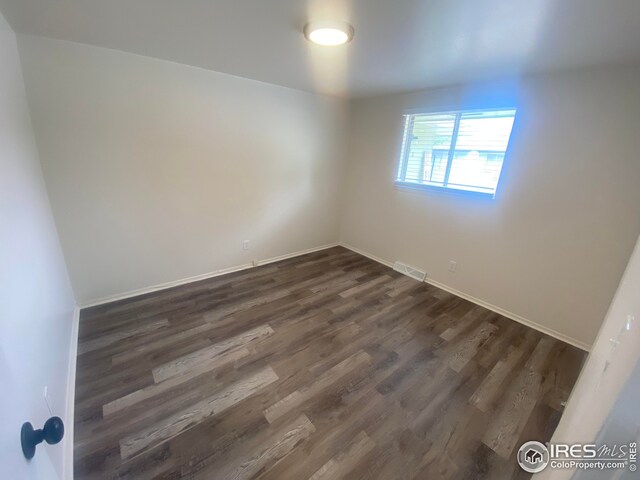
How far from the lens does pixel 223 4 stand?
1336 millimetres

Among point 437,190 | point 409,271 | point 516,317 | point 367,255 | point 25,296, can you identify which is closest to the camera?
point 25,296

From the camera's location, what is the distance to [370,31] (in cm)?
155

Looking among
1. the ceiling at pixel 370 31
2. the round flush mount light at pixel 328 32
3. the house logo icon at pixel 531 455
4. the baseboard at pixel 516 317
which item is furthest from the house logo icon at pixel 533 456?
the round flush mount light at pixel 328 32

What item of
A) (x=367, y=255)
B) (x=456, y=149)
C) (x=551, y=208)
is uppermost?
(x=456, y=149)

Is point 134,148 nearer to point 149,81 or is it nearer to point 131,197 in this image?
point 131,197

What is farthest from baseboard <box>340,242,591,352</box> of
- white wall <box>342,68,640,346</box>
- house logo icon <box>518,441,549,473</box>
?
house logo icon <box>518,441,549,473</box>

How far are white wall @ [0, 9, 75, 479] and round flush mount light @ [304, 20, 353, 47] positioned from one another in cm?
169

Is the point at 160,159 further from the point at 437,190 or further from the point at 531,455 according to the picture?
the point at 531,455

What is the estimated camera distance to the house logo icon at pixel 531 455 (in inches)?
52.3

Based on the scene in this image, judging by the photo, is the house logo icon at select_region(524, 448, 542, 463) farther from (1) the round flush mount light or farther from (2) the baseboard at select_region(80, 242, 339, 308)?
(2) the baseboard at select_region(80, 242, 339, 308)

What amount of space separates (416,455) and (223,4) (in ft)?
8.33

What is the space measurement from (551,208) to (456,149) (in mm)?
1032

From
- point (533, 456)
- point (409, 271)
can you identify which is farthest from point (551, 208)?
point (533, 456)

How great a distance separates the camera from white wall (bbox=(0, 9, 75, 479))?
1.91 ft
